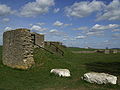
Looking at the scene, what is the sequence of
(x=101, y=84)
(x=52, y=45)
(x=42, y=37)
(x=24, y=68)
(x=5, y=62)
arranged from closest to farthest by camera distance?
1. (x=101, y=84)
2. (x=24, y=68)
3. (x=5, y=62)
4. (x=42, y=37)
5. (x=52, y=45)

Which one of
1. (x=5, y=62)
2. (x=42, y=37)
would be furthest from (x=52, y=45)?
(x=5, y=62)

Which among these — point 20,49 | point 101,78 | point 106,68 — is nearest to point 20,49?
point 20,49

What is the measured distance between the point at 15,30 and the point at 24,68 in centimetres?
386

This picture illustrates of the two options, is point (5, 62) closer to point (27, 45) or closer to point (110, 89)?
point (27, 45)

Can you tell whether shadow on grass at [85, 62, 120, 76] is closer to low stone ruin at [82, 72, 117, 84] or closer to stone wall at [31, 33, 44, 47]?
low stone ruin at [82, 72, 117, 84]

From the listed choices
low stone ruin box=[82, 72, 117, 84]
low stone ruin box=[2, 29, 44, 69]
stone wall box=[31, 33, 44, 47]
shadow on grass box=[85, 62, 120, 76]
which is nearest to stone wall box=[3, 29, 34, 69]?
low stone ruin box=[2, 29, 44, 69]

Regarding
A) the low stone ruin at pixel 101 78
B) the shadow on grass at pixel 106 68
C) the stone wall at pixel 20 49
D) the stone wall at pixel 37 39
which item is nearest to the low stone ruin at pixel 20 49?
the stone wall at pixel 20 49

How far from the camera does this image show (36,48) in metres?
17.0

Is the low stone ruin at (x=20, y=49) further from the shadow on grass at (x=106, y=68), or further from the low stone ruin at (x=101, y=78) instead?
the low stone ruin at (x=101, y=78)

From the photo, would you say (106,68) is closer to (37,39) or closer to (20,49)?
(20,49)

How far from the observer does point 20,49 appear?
13844 millimetres

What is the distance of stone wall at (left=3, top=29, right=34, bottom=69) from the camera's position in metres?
13.6

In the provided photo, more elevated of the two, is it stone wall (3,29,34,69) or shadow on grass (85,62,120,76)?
stone wall (3,29,34,69)

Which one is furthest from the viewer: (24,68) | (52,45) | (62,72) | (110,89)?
(52,45)
